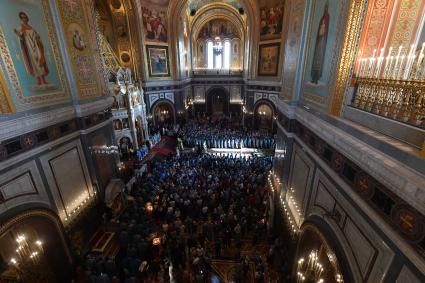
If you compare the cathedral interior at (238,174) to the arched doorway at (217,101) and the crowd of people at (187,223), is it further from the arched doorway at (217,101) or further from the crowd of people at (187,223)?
the arched doorway at (217,101)

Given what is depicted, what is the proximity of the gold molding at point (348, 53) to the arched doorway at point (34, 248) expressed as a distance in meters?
7.53

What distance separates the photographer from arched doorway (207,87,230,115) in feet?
85.4

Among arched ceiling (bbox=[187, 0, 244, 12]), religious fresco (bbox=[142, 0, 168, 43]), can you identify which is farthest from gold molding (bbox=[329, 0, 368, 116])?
arched ceiling (bbox=[187, 0, 244, 12])

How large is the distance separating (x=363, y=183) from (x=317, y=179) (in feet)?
5.58

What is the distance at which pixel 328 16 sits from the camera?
486cm

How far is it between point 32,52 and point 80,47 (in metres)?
1.70

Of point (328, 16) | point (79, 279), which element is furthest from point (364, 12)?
point (79, 279)

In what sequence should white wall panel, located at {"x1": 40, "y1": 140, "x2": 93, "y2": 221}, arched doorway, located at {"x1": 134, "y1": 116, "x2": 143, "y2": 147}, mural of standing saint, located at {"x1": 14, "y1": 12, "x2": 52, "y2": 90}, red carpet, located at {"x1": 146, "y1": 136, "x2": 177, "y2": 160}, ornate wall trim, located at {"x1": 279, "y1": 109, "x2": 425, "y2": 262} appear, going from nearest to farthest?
ornate wall trim, located at {"x1": 279, "y1": 109, "x2": 425, "y2": 262} < mural of standing saint, located at {"x1": 14, "y1": 12, "x2": 52, "y2": 90} < white wall panel, located at {"x1": 40, "y1": 140, "x2": 93, "y2": 221} < red carpet, located at {"x1": 146, "y1": 136, "x2": 177, "y2": 160} < arched doorway, located at {"x1": 134, "y1": 116, "x2": 143, "y2": 147}

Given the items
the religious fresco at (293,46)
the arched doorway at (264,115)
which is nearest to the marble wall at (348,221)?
the religious fresco at (293,46)

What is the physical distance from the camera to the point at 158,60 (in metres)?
19.1

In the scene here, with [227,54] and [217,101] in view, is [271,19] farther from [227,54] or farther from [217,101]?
[217,101]

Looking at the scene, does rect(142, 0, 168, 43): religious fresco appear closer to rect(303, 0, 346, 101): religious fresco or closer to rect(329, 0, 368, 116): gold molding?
rect(303, 0, 346, 101): religious fresco

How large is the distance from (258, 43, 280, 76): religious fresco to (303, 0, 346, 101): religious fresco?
1245 cm

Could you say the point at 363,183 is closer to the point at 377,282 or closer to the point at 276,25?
the point at 377,282
